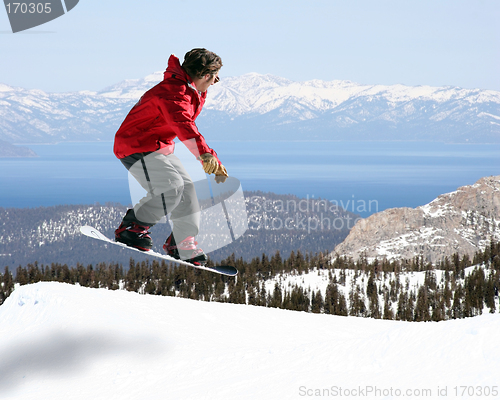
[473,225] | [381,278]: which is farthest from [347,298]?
[473,225]

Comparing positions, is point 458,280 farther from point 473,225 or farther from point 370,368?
point 370,368

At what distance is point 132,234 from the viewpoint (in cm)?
769

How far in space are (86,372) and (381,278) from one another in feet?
274

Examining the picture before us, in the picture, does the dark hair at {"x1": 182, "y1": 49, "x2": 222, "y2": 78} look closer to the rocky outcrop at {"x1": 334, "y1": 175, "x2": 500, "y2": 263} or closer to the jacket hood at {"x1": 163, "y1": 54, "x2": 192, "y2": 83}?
the jacket hood at {"x1": 163, "y1": 54, "x2": 192, "y2": 83}

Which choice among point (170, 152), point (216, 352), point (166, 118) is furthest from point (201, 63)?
point (216, 352)

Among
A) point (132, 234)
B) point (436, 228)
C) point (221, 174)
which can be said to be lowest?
point (436, 228)

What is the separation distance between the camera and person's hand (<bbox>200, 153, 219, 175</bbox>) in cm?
600

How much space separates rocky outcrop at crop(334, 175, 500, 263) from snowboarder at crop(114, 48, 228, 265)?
117309 millimetres

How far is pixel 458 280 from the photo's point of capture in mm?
83062

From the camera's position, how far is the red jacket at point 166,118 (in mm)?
6035

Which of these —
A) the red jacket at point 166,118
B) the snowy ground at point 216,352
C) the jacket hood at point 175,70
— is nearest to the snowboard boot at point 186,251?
the red jacket at point 166,118

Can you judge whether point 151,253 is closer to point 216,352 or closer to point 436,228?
point 216,352

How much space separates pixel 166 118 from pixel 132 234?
2429mm

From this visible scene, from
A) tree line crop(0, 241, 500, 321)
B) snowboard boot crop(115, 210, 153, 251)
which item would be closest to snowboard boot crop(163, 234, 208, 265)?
snowboard boot crop(115, 210, 153, 251)
